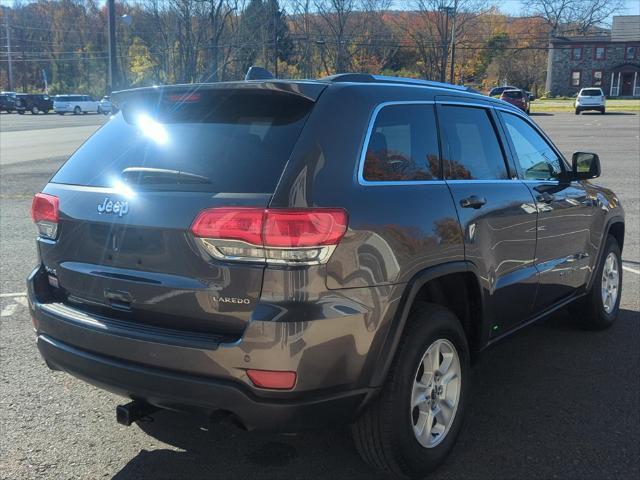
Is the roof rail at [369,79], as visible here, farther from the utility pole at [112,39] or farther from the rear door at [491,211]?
the utility pole at [112,39]

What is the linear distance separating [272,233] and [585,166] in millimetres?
3167

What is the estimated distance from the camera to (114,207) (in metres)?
2.82

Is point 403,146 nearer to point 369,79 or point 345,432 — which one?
point 369,79

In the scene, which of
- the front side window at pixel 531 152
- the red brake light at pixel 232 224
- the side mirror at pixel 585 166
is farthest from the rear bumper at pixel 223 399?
the side mirror at pixel 585 166

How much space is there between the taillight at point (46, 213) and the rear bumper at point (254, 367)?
0.70m

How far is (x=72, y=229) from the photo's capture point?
299cm

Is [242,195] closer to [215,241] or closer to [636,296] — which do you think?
[215,241]

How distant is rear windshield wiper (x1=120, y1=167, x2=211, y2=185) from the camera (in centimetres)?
269

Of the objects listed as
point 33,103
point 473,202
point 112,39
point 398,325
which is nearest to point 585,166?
point 473,202

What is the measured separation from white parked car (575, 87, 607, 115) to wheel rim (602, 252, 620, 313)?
144 feet

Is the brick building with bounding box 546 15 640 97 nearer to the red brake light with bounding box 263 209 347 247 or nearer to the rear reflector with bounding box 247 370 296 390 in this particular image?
the red brake light with bounding box 263 209 347 247

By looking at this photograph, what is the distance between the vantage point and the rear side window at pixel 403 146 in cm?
288

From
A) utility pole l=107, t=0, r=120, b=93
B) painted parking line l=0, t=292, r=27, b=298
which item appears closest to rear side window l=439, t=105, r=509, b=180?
painted parking line l=0, t=292, r=27, b=298

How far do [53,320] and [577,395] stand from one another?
3090 millimetres
